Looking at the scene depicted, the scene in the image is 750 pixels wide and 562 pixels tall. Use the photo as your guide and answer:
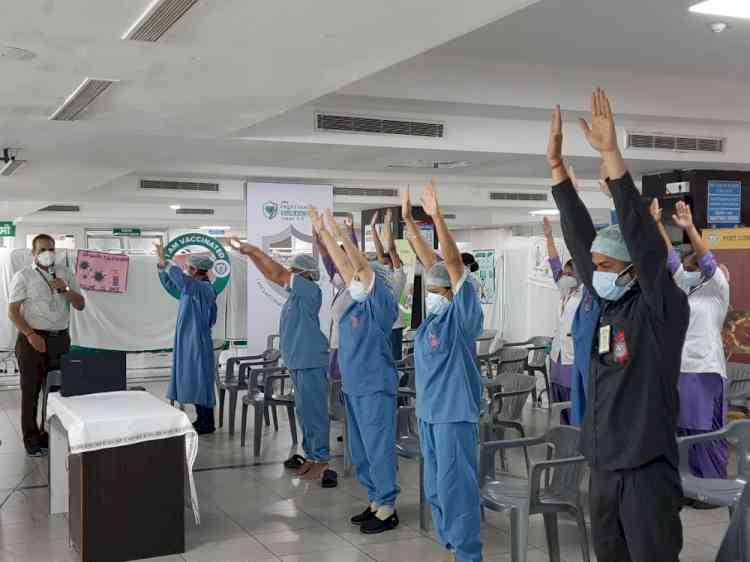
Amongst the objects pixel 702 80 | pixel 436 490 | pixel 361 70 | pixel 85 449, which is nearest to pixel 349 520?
pixel 436 490

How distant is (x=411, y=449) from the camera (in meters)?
5.00

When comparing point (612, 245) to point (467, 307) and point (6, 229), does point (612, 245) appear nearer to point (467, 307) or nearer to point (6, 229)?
point (467, 307)

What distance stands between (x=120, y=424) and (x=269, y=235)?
534 cm

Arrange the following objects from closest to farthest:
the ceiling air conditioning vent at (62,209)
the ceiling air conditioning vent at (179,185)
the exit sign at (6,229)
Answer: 1. the ceiling air conditioning vent at (179,185)
2. the ceiling air conditioning vent at (62,209)
3. the exit sign at (6,229)

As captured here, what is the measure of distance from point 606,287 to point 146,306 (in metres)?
8.43

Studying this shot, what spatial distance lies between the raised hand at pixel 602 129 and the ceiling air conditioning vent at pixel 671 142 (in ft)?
18.2

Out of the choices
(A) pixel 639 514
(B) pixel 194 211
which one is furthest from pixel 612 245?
(B) pixel 194 211

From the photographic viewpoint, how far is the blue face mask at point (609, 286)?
8.88 ft

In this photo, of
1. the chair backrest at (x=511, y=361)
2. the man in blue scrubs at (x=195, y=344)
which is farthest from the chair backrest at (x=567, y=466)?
the man in blue scrubs at (x=195, y=344)

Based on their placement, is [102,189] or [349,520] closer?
[349,520]

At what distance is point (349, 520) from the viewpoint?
Result: 16.8 feet

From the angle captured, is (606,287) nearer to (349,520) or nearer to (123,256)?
(349,520)

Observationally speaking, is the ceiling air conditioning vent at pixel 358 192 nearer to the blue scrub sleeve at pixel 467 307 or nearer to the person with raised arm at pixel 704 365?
the person with raised arm at pixel 704 365

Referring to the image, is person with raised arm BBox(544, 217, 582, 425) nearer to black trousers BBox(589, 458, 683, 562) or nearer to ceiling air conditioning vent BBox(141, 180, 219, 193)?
black trousers BBox(589, 458, 683, 562)
